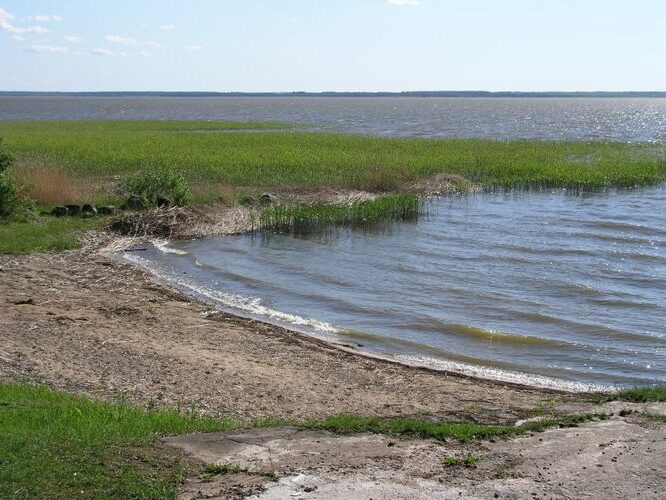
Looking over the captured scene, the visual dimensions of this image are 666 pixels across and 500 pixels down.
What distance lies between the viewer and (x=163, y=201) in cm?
2314

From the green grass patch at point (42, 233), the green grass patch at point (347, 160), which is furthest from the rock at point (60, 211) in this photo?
the green grass patch at point (347, 160)

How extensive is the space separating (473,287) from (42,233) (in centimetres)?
1026

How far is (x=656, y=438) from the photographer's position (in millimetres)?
7898

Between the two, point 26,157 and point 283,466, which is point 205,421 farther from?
point 26,157

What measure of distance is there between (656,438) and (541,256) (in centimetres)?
1262

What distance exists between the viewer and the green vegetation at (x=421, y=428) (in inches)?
307

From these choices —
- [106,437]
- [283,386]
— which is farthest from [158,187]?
[106,437]

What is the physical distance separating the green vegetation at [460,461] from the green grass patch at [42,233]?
525 inches

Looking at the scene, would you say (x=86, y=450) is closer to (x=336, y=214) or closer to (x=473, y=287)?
(x=473, y=287)

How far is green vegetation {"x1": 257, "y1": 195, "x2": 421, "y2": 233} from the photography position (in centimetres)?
2336

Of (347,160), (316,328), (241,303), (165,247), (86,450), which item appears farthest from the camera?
(347,160)

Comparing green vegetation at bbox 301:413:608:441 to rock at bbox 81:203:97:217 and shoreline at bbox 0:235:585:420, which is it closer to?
shoreline at bbox 0:235:585:420

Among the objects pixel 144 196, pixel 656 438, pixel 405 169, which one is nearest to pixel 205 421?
pixel 656 438

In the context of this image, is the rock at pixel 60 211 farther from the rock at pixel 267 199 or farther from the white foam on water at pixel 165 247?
the rock at pixel 267 199
